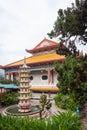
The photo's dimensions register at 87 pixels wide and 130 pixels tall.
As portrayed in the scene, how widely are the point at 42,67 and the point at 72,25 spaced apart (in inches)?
584

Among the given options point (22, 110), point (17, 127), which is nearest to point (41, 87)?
point (22, 110)

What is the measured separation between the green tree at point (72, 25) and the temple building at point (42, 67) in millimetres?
9914

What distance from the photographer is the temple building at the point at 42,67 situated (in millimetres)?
26500

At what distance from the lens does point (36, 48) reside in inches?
1246

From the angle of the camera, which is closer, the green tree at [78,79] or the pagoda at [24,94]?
the green tree at [78,79]

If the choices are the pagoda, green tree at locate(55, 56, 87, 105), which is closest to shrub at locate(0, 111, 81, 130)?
green tree at locate(55, 56, 87, 105)

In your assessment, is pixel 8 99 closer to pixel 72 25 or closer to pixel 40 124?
pixel 72 25

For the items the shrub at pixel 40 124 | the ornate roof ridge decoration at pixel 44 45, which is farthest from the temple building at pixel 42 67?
the shrub at pixel 40 124

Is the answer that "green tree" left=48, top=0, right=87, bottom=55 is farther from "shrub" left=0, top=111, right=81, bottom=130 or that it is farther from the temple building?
the temple building

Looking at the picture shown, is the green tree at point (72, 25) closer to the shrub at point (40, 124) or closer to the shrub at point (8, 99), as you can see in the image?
the shrub at point (40, 124)

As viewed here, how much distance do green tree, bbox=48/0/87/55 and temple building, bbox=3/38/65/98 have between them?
9914mm

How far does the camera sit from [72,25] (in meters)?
13.1

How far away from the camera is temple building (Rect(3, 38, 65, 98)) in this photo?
2650 centimetres

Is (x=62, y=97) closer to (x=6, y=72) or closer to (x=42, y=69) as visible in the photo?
(x=42, y=69)
